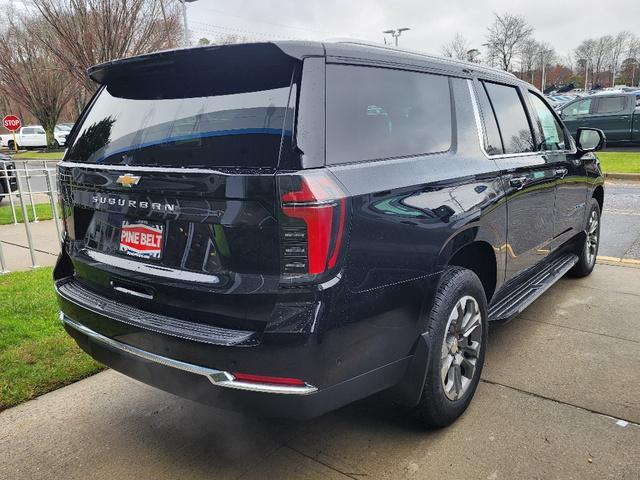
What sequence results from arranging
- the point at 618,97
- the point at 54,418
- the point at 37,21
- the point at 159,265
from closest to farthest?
the point at 159,265 < the point at 54,418 < the point at 618,97 < the point at 37,21

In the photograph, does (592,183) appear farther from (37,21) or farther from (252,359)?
(37,21)

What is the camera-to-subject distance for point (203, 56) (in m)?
2.43

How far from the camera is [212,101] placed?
2.44 metres

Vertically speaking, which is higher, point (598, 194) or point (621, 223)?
point (598, 194)

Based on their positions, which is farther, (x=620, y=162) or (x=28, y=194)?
(x=620, y=162)

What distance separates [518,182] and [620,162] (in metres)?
13.0

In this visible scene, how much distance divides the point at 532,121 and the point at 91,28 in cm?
1758

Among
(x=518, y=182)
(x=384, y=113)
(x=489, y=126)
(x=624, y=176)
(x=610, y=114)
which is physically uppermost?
(x=384, y=113)

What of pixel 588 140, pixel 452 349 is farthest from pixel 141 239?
pixel 588 140

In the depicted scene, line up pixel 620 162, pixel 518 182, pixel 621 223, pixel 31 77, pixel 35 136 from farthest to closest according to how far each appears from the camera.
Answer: pixel 35 136, pixel 31 77, pixel 620 162, pixel 621 223, pixel 518 182

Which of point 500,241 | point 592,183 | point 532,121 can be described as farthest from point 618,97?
point 500,241

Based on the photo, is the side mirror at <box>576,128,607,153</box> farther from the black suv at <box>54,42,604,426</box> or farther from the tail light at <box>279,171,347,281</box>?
the tail light at <box>279,171,347,281</box>

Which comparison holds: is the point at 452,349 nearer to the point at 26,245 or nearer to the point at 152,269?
the point at 152,269

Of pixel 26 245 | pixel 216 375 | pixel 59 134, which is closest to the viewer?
pixel 216 375
